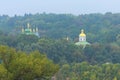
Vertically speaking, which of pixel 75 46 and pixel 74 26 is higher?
pixel 74 26

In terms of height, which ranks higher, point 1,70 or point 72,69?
point 1,70

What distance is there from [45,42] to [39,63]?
119ft

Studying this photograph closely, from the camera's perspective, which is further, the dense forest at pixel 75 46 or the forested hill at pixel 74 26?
the forested hill at pixel 74 26

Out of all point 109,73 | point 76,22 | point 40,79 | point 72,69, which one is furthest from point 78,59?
point 76,22

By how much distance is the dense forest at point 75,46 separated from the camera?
131ft

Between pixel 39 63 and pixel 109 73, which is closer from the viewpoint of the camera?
pixel 39 63

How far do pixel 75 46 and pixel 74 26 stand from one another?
113ft

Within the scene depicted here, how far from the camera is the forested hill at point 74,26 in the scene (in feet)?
251

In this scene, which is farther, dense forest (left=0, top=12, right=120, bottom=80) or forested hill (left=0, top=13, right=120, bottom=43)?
forested hill (left=0, top=13, right=120, bottom=43)

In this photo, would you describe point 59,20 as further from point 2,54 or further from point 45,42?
point 2,54

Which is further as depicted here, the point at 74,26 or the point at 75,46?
the point at 74,26

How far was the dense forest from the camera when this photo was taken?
4007 centimetres

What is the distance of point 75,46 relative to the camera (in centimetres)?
5588

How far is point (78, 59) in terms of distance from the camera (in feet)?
170
